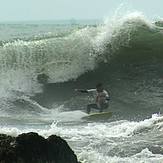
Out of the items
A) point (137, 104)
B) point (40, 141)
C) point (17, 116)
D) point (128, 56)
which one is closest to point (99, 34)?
point (128, 56)

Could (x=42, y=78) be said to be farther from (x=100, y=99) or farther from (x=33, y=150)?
(x=33, y=150)

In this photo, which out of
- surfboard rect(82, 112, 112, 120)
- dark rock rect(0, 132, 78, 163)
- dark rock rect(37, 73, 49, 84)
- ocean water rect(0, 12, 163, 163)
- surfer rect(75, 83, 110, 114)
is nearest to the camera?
dark rock rect(0, 132, 78, 163)

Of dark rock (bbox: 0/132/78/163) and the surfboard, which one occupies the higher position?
dark rock (bbox: 0/132/78/163)

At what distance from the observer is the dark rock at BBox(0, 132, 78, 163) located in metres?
7.91

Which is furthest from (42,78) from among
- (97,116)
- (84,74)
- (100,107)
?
(97,116)

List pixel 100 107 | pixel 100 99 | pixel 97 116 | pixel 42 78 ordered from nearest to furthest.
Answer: pixel 97 116
pixel 100 107
pixel 100 99
pixel 42 78

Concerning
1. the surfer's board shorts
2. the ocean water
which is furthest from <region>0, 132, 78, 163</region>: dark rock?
the surfer's board shorts

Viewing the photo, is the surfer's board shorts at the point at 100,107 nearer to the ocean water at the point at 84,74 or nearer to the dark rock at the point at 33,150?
the ocean water at the point at 84,74

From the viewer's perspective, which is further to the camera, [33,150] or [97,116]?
[97,116]

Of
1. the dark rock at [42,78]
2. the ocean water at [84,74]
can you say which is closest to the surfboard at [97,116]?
the ocean water at [84,74]

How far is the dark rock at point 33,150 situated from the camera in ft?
25.9

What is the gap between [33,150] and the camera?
8109mm

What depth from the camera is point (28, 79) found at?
2444cm

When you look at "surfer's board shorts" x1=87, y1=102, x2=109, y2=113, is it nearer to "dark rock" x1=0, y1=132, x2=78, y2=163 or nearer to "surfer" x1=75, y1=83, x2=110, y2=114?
"surfer" x1=75, y1=83, x2=110, y2=114
